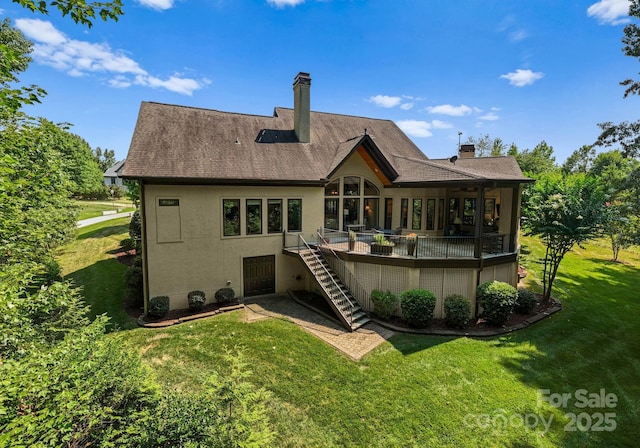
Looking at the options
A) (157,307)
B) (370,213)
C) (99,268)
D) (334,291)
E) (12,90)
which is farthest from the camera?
(99,268)

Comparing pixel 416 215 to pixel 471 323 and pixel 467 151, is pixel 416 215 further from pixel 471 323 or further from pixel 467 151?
pixel 467 151

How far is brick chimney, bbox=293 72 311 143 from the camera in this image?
17375 mm

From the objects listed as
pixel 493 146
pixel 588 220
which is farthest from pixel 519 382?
pixel 493 146

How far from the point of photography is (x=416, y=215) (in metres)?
17.3

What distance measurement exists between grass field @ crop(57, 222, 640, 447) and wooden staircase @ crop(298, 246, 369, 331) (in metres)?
1.78

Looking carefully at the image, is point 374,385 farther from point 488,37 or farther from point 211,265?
point 488,37

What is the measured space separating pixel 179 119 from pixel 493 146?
50665 mm

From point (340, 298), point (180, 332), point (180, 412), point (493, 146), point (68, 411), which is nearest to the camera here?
point (68, 411)

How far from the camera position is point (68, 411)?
391 cm

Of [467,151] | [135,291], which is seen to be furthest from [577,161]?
[135,291]

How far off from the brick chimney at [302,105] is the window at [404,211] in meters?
6.86

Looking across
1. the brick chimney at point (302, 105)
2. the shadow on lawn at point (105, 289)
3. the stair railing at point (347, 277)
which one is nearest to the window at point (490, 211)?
the stair railing at point (347, 277)

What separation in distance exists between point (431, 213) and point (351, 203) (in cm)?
476

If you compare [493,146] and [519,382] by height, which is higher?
[493,146]
